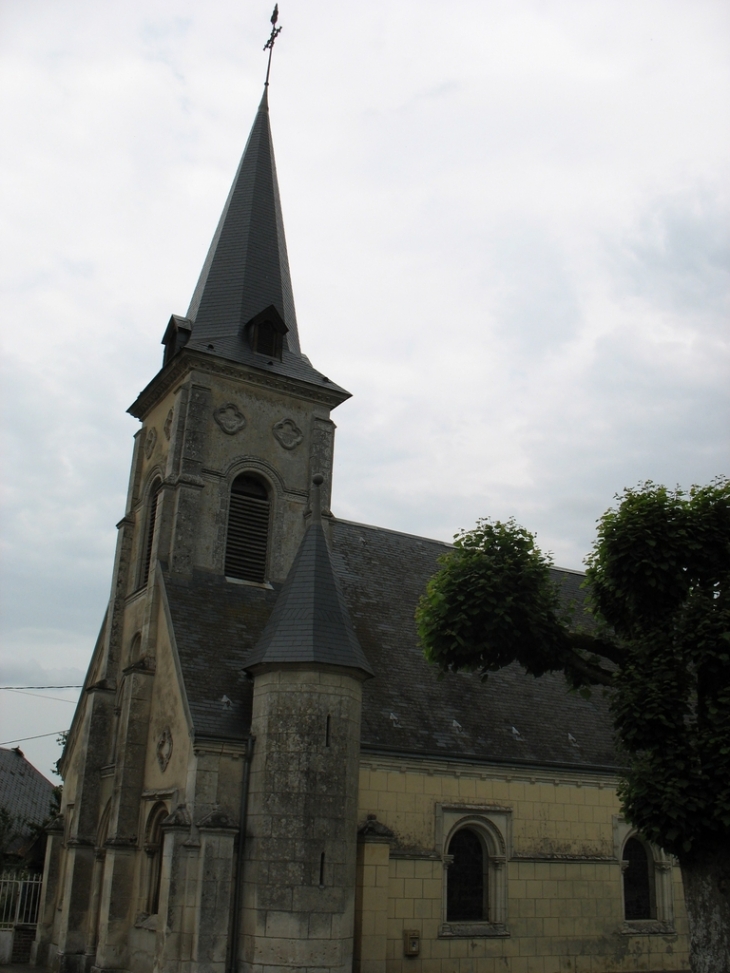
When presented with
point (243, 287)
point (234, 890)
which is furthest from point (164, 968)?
point (243, 287)

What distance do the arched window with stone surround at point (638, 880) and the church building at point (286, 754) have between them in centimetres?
6

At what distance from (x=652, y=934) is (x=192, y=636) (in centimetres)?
1310

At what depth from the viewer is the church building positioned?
16.8 meters

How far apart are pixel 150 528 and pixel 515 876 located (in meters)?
12.3

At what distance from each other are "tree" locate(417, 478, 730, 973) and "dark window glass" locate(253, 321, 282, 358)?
363 inches

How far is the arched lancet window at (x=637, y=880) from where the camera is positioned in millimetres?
21922

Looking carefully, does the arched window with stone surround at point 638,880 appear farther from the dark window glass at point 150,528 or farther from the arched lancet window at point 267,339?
the arched lancet window at point 267,339

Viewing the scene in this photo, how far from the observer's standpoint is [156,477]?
23859 mm

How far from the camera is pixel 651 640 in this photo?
603 inches

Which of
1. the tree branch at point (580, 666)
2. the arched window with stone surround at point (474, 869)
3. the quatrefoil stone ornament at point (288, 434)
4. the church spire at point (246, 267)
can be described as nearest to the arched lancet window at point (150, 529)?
the quatrefoil stone ornament at point (288, 434)

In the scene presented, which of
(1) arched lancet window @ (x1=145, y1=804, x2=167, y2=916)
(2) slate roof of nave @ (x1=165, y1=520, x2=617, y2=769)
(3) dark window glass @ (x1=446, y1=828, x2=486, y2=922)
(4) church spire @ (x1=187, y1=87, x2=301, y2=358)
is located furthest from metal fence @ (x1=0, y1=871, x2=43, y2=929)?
(4) church spire @ (x1=187, y1=87, x2=301, y2=358)

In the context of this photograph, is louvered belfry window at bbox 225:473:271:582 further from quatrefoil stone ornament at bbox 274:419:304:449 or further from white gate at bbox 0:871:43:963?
white gate at bbox 0:871:43:963

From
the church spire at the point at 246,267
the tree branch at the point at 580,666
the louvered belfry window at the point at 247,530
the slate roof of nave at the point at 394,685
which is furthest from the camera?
the church spire at the point at 246,267

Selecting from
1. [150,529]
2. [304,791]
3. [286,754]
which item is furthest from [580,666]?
[150,529]
